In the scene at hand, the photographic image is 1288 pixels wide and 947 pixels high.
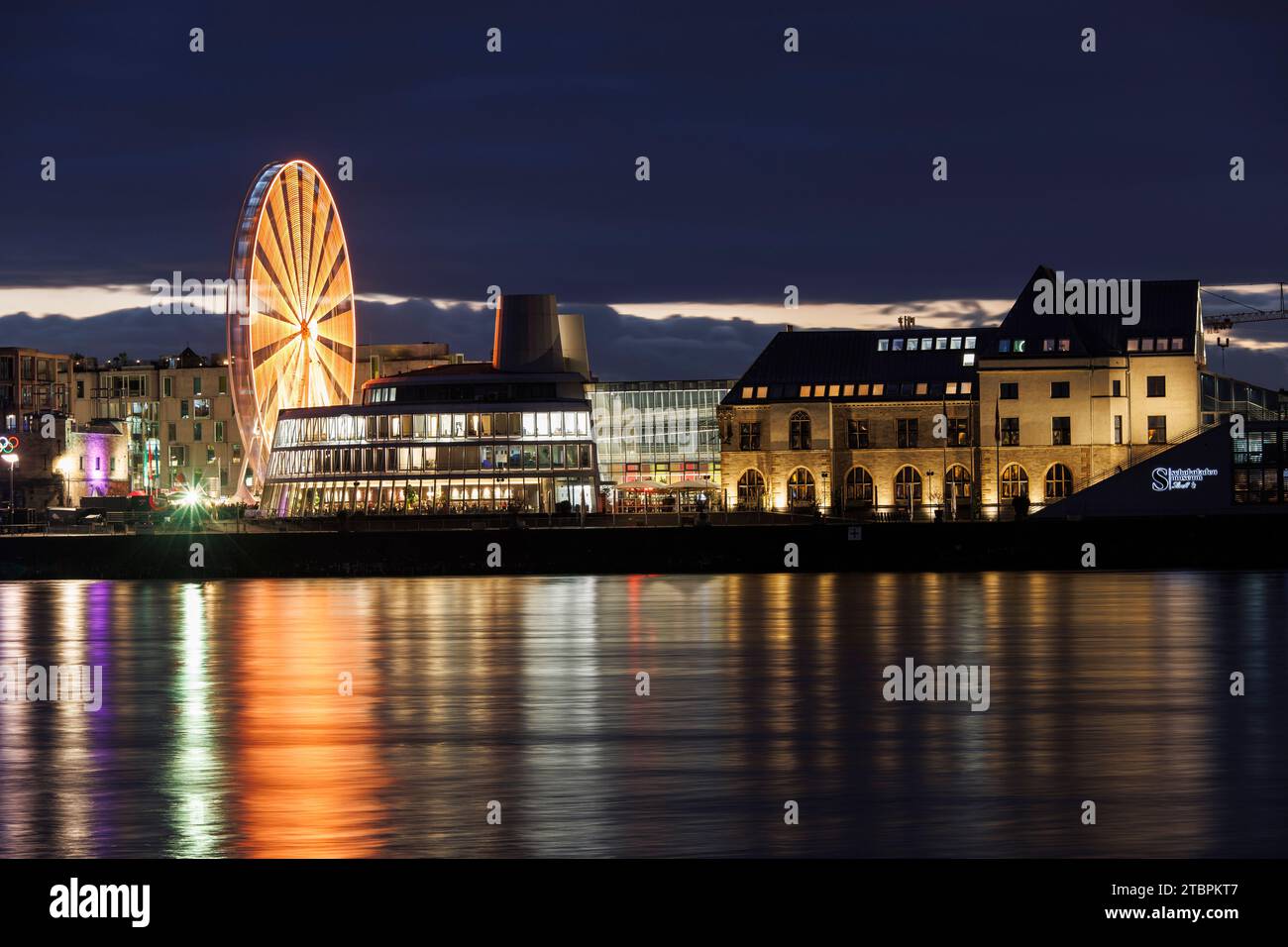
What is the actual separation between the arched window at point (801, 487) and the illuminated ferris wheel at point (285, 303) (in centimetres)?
3635

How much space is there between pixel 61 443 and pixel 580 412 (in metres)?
70.9

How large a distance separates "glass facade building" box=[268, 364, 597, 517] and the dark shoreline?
29.3m

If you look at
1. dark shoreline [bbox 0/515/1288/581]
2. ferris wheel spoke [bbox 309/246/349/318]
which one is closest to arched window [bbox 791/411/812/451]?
dark shoreline [bbox 0/515/1288/581]

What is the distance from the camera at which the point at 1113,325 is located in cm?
13600

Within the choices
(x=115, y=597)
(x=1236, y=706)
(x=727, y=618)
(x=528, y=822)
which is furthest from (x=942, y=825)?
(x=115, y=597)

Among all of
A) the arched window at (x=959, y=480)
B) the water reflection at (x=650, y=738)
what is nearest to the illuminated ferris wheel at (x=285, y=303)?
the arched window at (x=959, y=480)

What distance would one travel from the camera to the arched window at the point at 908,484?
140000 mm

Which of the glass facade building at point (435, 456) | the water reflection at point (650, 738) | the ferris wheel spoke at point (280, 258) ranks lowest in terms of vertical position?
the water reflection at point (650, 738)

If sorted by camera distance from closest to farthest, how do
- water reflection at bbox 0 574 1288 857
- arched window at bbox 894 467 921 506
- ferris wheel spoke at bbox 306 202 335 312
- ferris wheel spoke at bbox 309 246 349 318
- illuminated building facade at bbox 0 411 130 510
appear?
water reflection at bbox 0 574 1288 857 → ferris wheel spoke at bbox 306 202 335 312 → ferris wheel spoke at bbox 309 246 349 318 → arched window at bbox 894 467 921 506 → illuminated building facade at bbox 0 411 130 510

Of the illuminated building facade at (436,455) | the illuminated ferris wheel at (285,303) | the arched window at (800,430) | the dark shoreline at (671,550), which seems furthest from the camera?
the arched window at (800,430)

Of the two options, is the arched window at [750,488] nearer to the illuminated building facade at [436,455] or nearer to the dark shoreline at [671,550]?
the illuminated building facade at [436,455]

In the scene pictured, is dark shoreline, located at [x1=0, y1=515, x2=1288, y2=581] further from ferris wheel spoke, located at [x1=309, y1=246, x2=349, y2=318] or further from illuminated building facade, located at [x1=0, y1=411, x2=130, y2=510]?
illuminated building facade, located at [x1=0, y1=411, x2=130, y2=510]

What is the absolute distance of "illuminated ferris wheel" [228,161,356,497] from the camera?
116 m

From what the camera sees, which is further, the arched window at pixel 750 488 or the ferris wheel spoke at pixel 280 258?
the arched window at pixel 750 488
